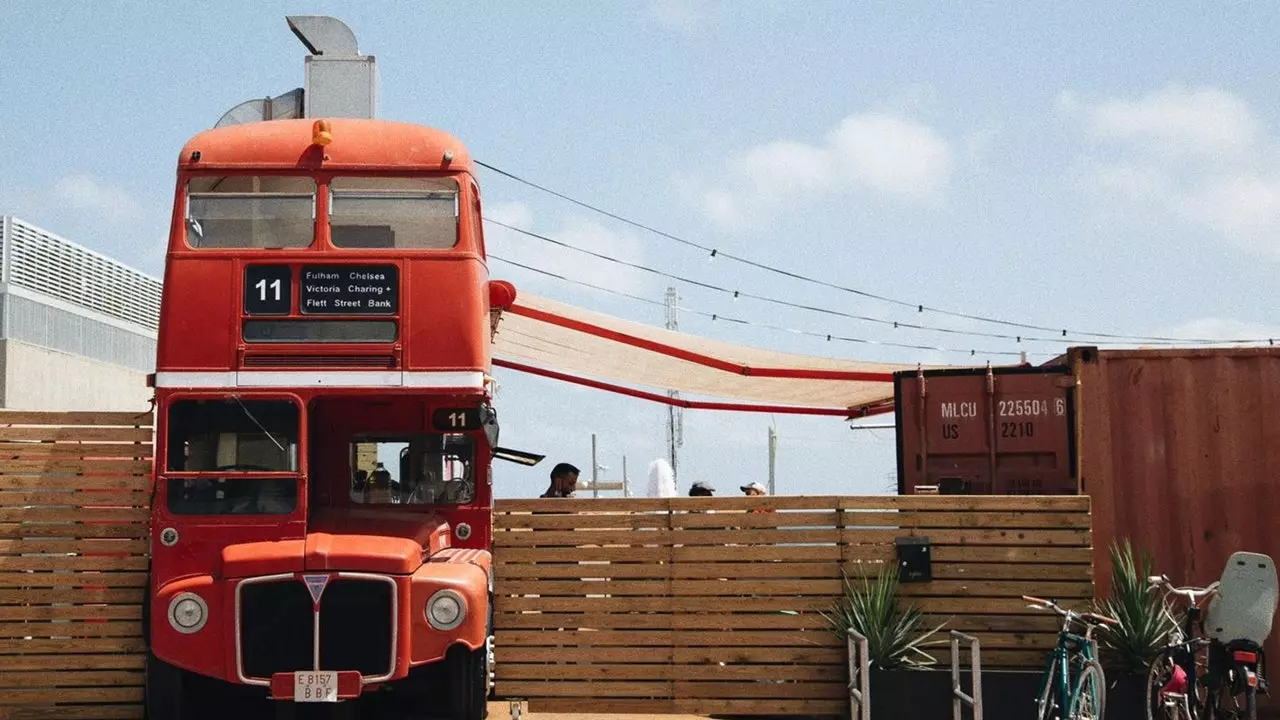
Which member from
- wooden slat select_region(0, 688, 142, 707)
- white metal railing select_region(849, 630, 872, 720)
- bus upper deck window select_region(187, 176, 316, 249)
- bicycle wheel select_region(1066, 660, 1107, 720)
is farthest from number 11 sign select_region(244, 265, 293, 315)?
bicycle wheel select_region(1066, 660, 1107, 720)

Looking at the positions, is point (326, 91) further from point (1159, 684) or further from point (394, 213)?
point (1159, 684)

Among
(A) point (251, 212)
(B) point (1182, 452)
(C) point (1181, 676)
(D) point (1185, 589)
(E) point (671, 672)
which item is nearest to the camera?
(A) point (251, 212)

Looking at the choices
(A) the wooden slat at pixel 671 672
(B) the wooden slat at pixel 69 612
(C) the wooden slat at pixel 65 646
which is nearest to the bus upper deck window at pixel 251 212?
(B) the wooden slat at pixel 69 612

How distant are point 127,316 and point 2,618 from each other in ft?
133

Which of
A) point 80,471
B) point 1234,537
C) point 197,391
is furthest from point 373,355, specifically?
point 1234,537

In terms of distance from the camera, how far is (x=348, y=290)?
10.2m

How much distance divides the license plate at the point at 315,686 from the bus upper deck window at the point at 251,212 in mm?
3078

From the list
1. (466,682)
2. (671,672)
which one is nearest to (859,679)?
(671,672)

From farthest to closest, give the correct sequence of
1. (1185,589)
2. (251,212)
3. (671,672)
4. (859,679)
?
1. (671,672)
2. (859,679)
3. (1185,589)
4. (251,212)

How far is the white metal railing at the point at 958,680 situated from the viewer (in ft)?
32.9

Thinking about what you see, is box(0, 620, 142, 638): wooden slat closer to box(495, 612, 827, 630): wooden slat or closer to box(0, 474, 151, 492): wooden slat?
box(0, 474, 151, 492): wooden slat

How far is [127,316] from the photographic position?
49.5 metres

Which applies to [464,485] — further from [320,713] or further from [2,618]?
[2,618]

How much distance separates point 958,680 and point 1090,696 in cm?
106
